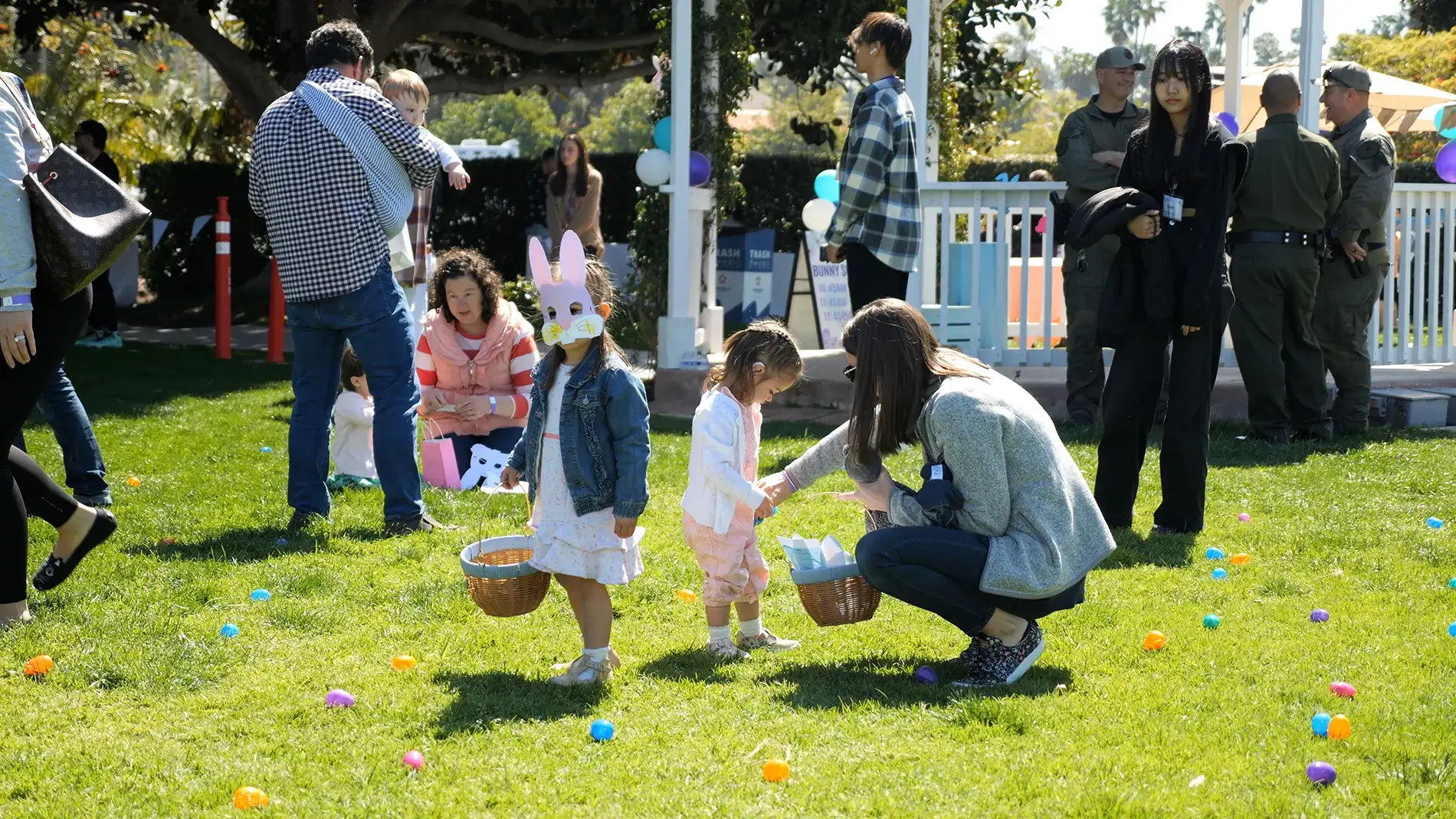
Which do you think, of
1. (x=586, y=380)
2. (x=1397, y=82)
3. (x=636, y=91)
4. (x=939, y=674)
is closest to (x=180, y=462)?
(x=586, y=380)

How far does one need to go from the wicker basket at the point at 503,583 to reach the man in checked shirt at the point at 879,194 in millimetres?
3113

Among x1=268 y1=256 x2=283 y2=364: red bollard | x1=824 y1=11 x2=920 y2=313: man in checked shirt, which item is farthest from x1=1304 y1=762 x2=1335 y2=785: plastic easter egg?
x1=268 y1=256 x2=283 y2=364: red bollard

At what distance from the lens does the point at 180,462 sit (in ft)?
24.2

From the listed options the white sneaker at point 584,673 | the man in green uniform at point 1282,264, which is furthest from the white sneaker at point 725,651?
the man in green uniform at point 1282,264

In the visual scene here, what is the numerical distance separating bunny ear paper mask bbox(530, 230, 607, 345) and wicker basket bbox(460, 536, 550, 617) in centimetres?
58

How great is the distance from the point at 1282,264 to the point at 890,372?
432cm

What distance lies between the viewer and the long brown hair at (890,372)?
3955 mm

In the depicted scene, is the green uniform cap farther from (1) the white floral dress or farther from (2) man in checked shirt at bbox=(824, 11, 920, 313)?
(1) the white floral dress

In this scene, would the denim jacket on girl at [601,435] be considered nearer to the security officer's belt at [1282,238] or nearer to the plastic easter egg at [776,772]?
the plastic easter egg at [776,772]

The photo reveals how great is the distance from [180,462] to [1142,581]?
4698 millimetres

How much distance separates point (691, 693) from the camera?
387cm

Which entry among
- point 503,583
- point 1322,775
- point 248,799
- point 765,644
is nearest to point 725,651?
point 765,644

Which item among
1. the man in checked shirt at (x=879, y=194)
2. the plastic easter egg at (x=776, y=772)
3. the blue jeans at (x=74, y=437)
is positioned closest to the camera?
the plastic easter egg at (x=776, y=772)

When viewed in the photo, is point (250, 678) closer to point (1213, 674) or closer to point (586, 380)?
point (586, 380)
